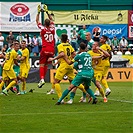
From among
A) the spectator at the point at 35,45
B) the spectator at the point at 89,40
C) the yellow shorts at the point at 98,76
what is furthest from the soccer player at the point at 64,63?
the spectator at the point at 35,45

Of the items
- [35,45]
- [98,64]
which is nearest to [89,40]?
[98,64]

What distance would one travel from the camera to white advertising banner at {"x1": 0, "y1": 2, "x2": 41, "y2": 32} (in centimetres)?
4272

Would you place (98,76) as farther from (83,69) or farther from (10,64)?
(10,64)

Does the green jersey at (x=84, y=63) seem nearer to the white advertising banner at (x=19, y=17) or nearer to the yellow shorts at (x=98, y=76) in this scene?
the yellow shorts at (x=98, y=76)

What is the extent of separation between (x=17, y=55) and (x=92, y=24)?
2167 cm

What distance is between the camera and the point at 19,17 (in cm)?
4328

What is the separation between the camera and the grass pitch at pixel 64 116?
12.8 meters

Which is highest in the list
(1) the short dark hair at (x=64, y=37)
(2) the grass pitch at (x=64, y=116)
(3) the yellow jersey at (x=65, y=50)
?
(1) the short dark hair at (x=64, y=37)

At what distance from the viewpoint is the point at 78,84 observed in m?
17.5

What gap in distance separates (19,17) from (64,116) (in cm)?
2892

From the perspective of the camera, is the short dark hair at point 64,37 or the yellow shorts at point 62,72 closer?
the short dark hair at point 64,37

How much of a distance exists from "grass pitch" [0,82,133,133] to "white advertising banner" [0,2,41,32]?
23088 millimetres

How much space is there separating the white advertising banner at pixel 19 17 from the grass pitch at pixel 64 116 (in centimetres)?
2309

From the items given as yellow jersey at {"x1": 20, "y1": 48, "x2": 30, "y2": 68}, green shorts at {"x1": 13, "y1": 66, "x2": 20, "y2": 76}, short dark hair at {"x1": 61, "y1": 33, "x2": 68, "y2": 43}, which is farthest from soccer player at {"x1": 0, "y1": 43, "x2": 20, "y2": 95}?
short dark hair at {"x1": 61, "y1": 33, "x2": 68, "y2": 43}
